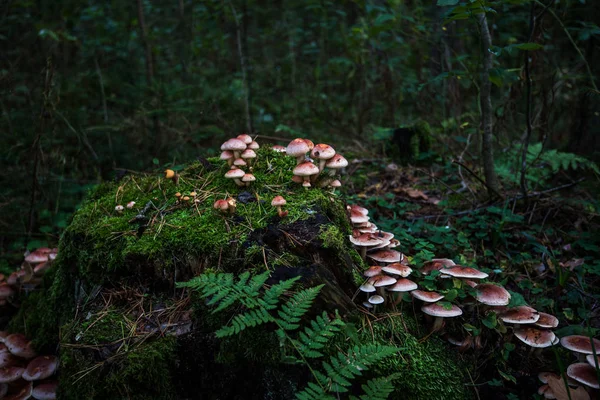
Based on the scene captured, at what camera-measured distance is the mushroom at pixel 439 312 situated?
2.60 meters

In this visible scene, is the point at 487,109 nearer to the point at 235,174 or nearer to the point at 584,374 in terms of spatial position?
the point at 584,374

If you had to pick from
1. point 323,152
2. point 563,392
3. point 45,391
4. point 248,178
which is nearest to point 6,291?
point 45,391

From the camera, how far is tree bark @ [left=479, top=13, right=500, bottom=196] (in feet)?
13.6

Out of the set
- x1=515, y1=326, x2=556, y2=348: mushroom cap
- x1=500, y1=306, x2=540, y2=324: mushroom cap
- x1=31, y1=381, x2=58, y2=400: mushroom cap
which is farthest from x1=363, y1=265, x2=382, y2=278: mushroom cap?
x1=31, y1=381, x2=58, y2=400: mushroom cap

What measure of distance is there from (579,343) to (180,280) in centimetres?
288

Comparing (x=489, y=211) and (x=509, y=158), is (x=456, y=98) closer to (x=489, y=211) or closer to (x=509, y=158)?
(x=509, y=158)

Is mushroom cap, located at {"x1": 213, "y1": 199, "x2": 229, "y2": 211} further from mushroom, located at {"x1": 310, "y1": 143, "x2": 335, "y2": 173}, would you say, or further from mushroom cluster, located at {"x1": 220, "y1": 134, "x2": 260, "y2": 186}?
mushroom, located at {"x1": 310, "y1": 143, "x2": 335, "y2": 173}

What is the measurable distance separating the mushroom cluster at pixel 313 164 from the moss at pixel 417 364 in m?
1.28

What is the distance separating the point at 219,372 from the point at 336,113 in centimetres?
847

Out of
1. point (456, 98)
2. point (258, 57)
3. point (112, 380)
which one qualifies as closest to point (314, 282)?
point (112, 380)

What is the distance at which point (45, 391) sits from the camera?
3.08 m

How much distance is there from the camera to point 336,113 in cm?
1000

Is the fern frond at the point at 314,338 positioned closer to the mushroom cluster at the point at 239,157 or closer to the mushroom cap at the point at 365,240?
the mushroom cap at the point at 365,240

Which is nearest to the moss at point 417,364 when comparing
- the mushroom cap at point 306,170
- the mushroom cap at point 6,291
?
the mushroom cap at point 306,170
